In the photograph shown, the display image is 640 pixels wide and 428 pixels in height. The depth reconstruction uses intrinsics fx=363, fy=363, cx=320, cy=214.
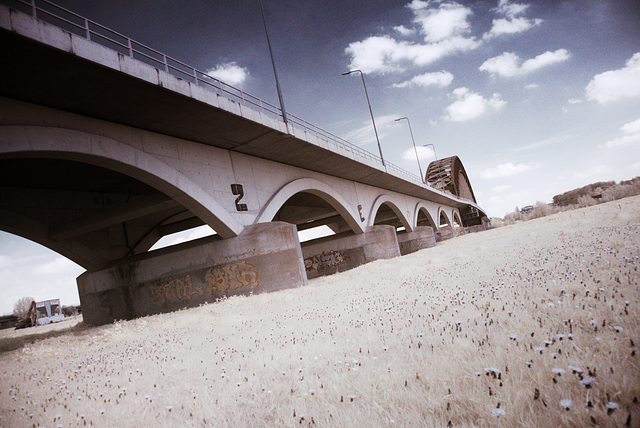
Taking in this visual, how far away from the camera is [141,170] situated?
1603cm

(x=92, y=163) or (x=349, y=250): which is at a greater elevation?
(x=92, y=163)

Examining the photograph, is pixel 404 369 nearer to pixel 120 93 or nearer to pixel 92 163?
pixel 120 93

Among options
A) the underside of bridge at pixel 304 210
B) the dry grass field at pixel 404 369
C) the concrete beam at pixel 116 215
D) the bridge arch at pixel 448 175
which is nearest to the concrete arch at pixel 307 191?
the underside of bridge at pixel 304 210

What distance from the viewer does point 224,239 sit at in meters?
21.0

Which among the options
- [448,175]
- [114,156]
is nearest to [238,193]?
[114,156]

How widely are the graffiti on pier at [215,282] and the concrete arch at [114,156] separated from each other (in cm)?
200

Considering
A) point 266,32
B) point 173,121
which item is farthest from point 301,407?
point 266,32

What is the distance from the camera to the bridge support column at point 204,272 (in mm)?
20453

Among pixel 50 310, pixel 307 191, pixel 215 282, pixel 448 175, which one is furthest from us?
pixel 448 175

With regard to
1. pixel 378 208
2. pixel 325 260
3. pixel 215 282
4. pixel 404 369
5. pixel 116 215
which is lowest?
pixel 404 369

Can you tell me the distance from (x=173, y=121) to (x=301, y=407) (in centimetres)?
1586

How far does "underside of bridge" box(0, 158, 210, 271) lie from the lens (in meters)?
20.3

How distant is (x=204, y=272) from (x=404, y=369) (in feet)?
61.7

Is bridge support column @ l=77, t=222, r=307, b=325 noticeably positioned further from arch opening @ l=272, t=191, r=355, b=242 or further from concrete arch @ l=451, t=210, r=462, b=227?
concrete arch @ l=451, t=210, r=462, b=227
